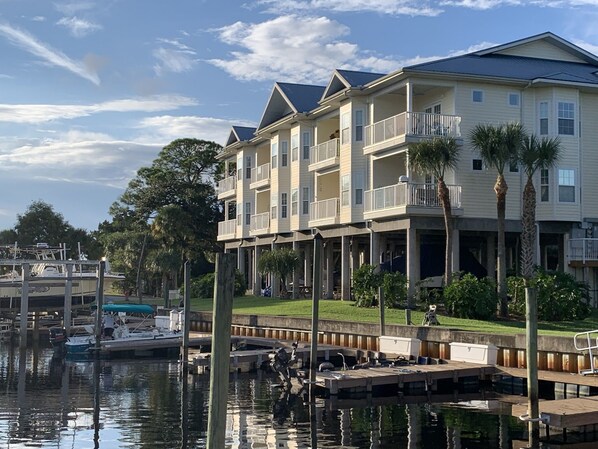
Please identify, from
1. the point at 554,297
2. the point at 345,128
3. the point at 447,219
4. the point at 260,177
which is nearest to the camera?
the point at 554,297

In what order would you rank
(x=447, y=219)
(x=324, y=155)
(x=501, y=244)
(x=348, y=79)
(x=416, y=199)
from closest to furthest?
(x=501, y=244)
(x=447, y=219)
(x=416, y=199)
(x=348, y=79)
(x=324, y=155)

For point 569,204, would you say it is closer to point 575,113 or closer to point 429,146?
point 575,113

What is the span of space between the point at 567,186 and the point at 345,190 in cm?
1130

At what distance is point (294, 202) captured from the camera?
52.8 m

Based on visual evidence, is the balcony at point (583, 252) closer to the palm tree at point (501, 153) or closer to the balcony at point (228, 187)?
the palm tree at point (501, 153)

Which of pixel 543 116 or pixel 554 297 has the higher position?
pixel 543 116

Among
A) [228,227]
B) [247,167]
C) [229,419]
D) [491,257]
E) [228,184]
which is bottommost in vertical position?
[229,419]

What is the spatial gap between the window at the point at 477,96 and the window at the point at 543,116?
2.99 m

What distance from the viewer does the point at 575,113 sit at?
40969mm

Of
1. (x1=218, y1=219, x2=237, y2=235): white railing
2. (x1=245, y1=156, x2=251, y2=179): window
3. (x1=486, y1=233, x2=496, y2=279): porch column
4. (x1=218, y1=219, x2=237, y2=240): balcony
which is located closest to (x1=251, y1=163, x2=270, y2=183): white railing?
(x1=245, y1=156, x2=251, y2=179): window

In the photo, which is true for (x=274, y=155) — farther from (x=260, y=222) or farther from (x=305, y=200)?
(x=305, y=200)

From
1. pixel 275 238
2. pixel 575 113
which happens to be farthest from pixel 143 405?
pixel 275 238

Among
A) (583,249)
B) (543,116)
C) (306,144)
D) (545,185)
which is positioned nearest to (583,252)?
(583,249)

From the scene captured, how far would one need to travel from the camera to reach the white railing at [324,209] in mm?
46969
